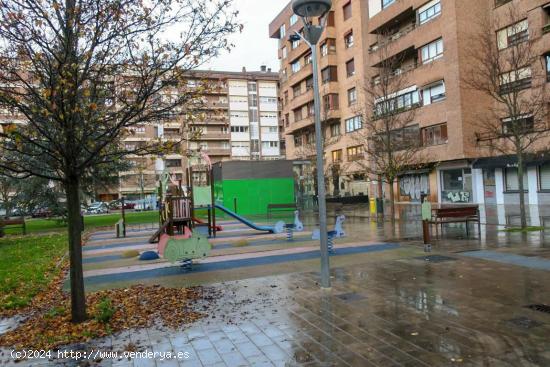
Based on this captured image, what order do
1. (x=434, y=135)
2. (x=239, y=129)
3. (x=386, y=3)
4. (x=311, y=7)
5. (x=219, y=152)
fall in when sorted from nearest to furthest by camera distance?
(x=311, y=7) → (x=434, y=135) → (x=386, y=3) → (x=219, y=152) → (x=239, y=129)

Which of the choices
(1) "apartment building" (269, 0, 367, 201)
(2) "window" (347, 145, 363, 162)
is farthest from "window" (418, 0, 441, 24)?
(2) "window" (347, 145, 363, 162)

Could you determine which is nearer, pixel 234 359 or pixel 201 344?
pixel 234 359

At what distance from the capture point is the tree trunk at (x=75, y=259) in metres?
5.97

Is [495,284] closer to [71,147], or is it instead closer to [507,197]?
[71,147]

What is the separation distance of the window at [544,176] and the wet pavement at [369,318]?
73.1 ft

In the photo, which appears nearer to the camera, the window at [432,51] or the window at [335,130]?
the window at [432,51]

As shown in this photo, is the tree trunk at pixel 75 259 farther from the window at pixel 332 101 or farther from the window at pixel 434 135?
the window at pixel 332 101

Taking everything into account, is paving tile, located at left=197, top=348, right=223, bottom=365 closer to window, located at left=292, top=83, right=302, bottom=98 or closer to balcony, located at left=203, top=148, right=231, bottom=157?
window, located at left=292, top=83, right=302, bottom=98

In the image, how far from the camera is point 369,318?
5.58 meters

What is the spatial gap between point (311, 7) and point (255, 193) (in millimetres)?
25125

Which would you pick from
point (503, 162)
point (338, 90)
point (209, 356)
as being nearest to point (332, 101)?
point (338, 90)

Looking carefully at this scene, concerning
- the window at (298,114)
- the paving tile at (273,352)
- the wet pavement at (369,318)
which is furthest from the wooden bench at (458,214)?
the window at (298,114)

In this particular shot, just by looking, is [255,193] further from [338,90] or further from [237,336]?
[237,336]

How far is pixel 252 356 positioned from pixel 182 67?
410 centimetres
